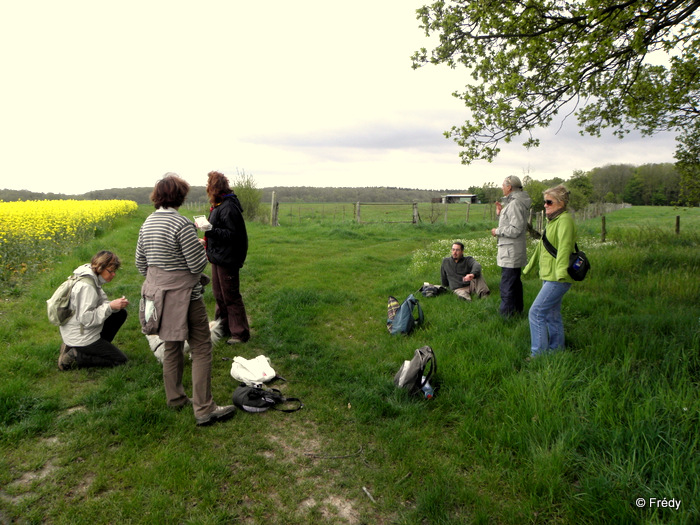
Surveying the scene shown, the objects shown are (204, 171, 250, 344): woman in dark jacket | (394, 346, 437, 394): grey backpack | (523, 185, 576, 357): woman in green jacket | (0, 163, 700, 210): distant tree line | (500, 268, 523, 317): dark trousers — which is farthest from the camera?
(0, 163, 700, 210): distant tree line

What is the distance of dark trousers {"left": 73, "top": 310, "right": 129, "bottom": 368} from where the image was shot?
4.42m

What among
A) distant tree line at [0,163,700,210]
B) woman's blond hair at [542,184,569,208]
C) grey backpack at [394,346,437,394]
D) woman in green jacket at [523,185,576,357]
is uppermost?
distant tree line at [0,163,700,210]

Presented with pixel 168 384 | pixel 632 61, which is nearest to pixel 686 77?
pixel 632 61

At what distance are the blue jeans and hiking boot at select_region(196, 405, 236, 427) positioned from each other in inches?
128

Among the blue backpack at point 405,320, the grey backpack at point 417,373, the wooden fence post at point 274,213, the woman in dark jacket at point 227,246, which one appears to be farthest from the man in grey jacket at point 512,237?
the wooden fence post at point 274,213

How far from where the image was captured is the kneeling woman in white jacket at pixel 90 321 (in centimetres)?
427

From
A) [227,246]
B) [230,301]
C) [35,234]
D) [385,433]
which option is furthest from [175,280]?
[35,234]

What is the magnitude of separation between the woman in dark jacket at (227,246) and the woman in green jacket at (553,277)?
3665 millimetres

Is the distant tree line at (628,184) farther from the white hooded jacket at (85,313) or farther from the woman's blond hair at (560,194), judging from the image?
the white hooded jacket at (85,313)

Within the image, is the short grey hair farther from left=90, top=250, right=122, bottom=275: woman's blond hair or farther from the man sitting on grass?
left=90, top=250, right=122, bottom=275: woman's blond hair

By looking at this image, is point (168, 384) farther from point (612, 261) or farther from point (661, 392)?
point (612, 261)

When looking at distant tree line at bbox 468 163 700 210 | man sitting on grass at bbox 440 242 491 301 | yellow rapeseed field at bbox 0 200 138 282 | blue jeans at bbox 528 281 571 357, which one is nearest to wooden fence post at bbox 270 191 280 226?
yellow rapeseed field at bbox 0 200 138 282

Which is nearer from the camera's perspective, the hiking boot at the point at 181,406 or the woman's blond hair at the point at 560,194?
the hiking boot at the point at 181,406

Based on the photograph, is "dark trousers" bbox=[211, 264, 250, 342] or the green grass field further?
"dark trousers" bbox=[211, 264, 250, 342]
